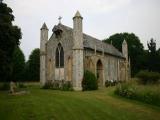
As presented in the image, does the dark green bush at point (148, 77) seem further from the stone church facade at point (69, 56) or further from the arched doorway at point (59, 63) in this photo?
the arched doorway at point (59, 63)

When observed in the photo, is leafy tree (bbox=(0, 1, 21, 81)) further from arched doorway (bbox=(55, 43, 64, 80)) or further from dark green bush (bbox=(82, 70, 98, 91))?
dark green bush (bbox=(82, 70, 98, 91))

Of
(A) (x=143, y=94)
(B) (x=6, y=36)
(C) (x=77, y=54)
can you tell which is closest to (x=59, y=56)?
(C) (x=77, y=54)

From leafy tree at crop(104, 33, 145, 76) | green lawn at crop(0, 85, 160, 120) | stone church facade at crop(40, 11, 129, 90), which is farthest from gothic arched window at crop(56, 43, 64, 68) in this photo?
leafy tree at crop(104, 33, 145, 76)

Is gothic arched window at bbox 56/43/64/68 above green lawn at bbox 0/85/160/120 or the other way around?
above

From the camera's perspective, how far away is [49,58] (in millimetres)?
37969

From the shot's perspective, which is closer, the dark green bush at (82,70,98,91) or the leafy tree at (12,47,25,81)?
the dark green bush at (82,70,98,91)

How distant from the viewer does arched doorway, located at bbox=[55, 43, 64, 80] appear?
117 ft

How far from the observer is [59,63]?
3634 cm

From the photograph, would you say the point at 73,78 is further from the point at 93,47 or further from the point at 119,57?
the point at 119,57

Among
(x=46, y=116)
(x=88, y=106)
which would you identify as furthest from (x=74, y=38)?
(x=46, y=116)

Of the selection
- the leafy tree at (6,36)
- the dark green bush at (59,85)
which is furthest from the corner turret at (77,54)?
the leafy tree at (6,36)

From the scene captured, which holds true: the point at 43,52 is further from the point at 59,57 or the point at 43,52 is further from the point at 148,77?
the point at 148,77

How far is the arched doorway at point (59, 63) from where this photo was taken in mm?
35688

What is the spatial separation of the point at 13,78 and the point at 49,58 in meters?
29.9
